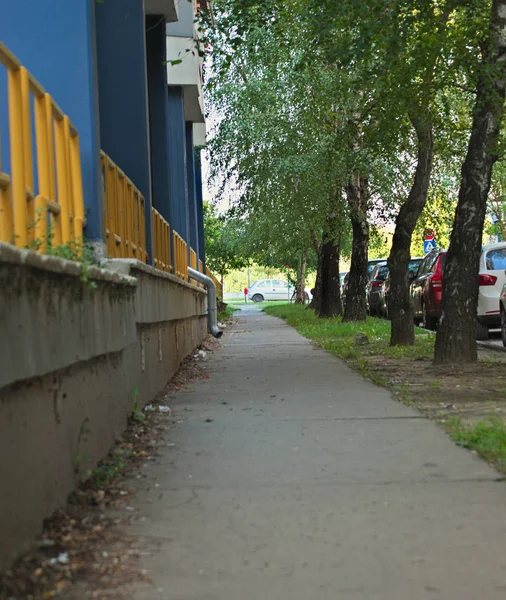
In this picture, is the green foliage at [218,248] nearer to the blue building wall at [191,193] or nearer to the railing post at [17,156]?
the blue building wall at [191,193]

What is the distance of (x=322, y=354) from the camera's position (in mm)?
15523

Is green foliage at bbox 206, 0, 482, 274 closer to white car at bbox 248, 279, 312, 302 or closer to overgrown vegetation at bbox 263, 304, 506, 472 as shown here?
overgrown vegetation at bbox 263, 304, 506, 472

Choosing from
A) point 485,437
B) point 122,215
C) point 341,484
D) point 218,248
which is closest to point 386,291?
point 122,215

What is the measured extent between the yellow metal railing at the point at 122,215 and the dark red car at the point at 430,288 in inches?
370

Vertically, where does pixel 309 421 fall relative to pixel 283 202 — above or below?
below

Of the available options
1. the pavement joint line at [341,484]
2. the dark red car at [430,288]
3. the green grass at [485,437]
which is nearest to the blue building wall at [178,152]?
the dark red car at [430,288]

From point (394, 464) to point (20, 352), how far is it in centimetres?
274

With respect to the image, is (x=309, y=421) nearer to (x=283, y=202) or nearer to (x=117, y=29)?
(x=117, y=29)

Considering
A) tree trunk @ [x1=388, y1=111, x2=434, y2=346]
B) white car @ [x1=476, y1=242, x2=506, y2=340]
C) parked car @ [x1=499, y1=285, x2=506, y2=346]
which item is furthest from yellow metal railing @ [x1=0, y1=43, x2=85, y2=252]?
white car @ [x1=476, y1=242, x2=506, y2=340]

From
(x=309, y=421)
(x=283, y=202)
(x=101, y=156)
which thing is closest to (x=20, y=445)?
(x=309, y=421)

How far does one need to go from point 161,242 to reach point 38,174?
323 inches

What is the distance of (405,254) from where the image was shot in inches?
664

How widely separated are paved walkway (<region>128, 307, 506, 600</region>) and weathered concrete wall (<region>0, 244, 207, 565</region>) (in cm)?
49

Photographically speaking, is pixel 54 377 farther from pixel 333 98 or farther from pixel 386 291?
pixel 386 291
